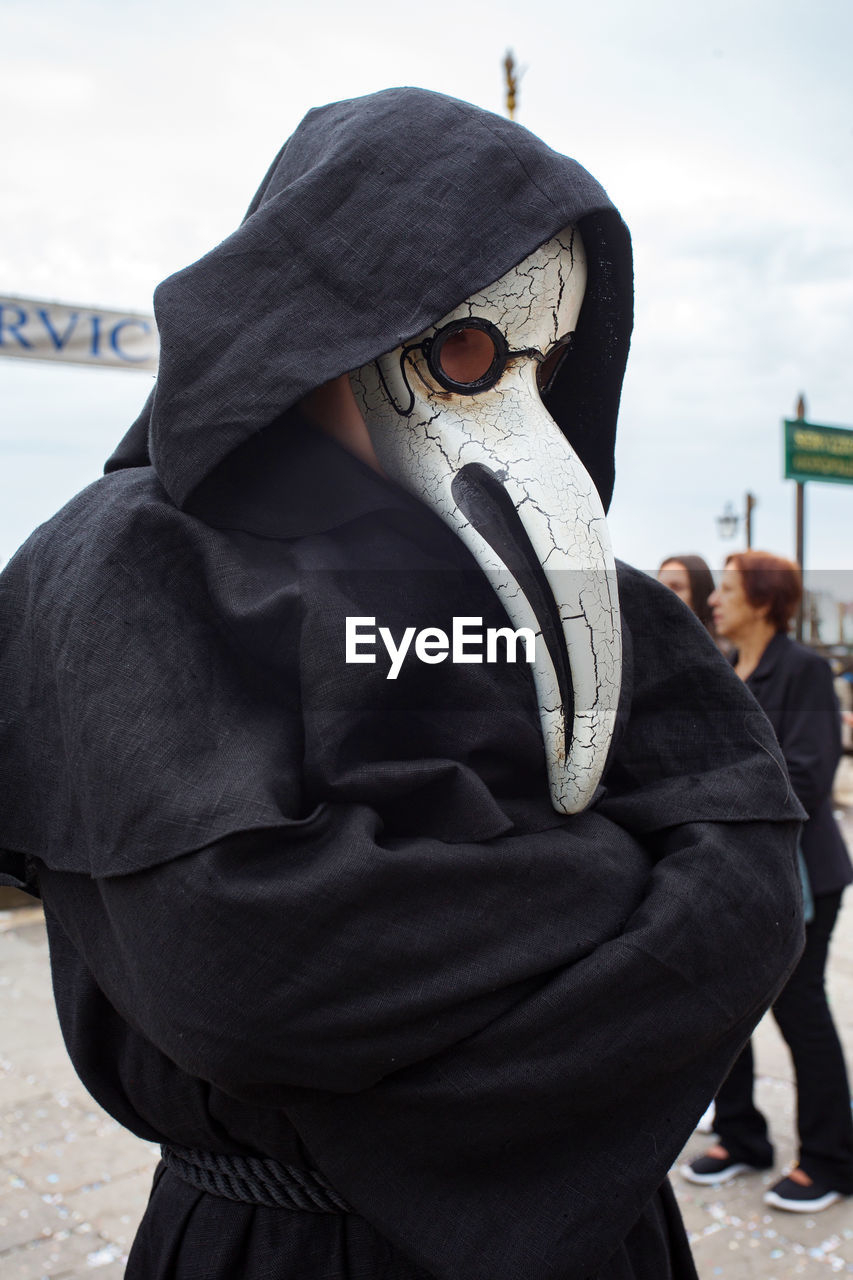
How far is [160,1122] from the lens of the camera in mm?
1112

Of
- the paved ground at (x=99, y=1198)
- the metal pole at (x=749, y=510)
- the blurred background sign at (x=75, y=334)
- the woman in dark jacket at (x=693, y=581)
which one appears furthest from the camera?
the metal pole at (x=749, y=510)

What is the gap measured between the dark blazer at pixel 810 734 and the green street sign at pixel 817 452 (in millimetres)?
5647

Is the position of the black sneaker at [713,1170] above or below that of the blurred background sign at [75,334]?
below

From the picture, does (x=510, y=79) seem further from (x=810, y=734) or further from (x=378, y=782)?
(x=378, y=782)

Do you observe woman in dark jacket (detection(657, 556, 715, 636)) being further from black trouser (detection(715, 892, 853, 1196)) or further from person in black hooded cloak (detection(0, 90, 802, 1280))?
person in black hooded cloak (detection(0, 90, 802, 1280))

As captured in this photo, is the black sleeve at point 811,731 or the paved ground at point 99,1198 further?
the black sleeve at point 811,731

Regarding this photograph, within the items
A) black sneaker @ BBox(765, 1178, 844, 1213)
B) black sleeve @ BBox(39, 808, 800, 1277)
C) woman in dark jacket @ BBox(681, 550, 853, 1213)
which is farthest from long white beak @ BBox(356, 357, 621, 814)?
black sneaker @ BBox(765, 1178, 844, 1213)

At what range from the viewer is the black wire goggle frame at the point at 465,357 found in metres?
1.06

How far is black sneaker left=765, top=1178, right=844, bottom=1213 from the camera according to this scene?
2.93 meters

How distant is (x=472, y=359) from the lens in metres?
1.07

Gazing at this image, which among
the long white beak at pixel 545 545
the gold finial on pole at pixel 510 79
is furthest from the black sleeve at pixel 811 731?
the gold finial on pole at pixel 510 79

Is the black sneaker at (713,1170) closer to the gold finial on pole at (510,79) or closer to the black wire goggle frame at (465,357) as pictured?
the black wire goggle frame at (465,357)

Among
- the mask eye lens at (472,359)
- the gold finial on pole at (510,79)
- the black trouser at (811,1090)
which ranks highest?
the gold finial on pole at (510,79)

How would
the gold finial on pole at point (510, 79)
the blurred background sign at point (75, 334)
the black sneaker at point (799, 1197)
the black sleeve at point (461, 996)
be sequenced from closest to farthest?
1. the black sleeve at point (461, 996)
2. the black sneaker at point (799, 1197)
3. the blurred background sign at point (75, 334)
4. the gold finial on pole at point (510, 79)
